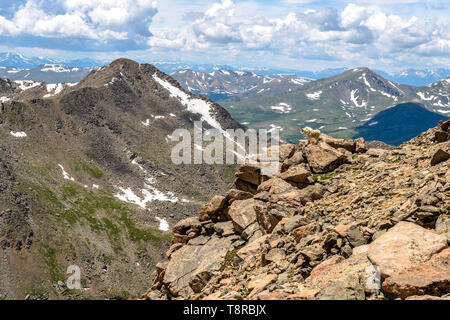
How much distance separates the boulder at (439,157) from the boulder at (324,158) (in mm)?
11052

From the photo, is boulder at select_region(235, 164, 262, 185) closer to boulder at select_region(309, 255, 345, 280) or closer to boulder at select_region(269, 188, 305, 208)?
boulder at select_region(269, 188, 305, 208)

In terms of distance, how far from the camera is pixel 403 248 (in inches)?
672

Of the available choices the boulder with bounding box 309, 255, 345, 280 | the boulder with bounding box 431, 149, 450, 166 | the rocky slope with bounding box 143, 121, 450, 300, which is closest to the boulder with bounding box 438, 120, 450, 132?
the rocky slope with bounding box 143, 121, 450, 300

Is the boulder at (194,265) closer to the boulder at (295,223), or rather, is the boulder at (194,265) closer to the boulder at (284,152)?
the boulder at (295,223)

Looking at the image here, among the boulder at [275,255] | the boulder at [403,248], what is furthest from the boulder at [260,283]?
the boulder at [403,248]

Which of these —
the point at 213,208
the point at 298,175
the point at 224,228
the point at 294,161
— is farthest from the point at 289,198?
the point at 213,208

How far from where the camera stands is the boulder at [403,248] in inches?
639

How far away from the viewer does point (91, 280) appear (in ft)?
582

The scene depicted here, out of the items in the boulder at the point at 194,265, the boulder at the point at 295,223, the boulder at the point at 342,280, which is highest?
the boulder at the point at 342,280

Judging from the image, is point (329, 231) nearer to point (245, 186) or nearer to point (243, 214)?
point (243, 214)

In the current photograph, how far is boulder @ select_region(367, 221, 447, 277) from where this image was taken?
53.2 ft

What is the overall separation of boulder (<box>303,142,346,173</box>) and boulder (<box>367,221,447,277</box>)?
17.6 m
